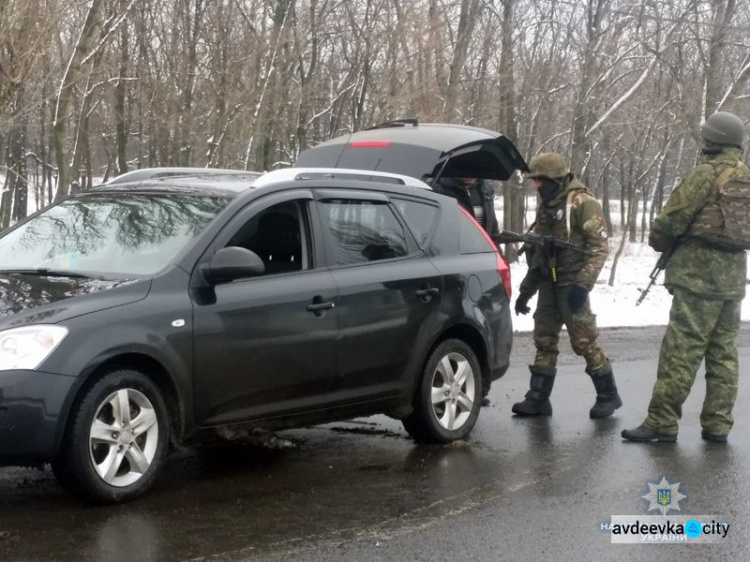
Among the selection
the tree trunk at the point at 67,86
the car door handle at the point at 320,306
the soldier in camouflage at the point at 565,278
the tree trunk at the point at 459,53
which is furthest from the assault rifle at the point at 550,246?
the tree trunk at the point at 459,53

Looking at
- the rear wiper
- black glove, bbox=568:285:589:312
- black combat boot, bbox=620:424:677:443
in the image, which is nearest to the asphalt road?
black combat boot, bbox=620:424:677:443

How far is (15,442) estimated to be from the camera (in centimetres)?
486

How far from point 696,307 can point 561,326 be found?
45.9 inches

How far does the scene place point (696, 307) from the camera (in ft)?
23.5

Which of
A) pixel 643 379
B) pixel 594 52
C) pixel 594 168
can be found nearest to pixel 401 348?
pixel 643 379

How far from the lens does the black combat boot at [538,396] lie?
8.17 metres

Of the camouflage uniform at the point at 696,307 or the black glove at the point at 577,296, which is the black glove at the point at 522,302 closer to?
the black glove at the point at 577,296

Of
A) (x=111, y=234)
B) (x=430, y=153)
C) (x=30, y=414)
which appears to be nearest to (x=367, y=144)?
(x=430, y=153)

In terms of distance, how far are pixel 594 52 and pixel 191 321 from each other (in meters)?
20.8

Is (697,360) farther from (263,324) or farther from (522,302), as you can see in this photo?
(263,324)

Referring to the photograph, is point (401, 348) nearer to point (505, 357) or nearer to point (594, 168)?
point (505, 357)

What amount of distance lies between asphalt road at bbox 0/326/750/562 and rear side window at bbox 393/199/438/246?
4.31 ft

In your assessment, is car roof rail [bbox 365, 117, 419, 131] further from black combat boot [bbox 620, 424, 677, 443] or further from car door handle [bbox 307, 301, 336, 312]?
car door handle [bbox 307, 301, 336, 312]

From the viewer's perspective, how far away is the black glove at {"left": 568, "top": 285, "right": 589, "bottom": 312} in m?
7.88
